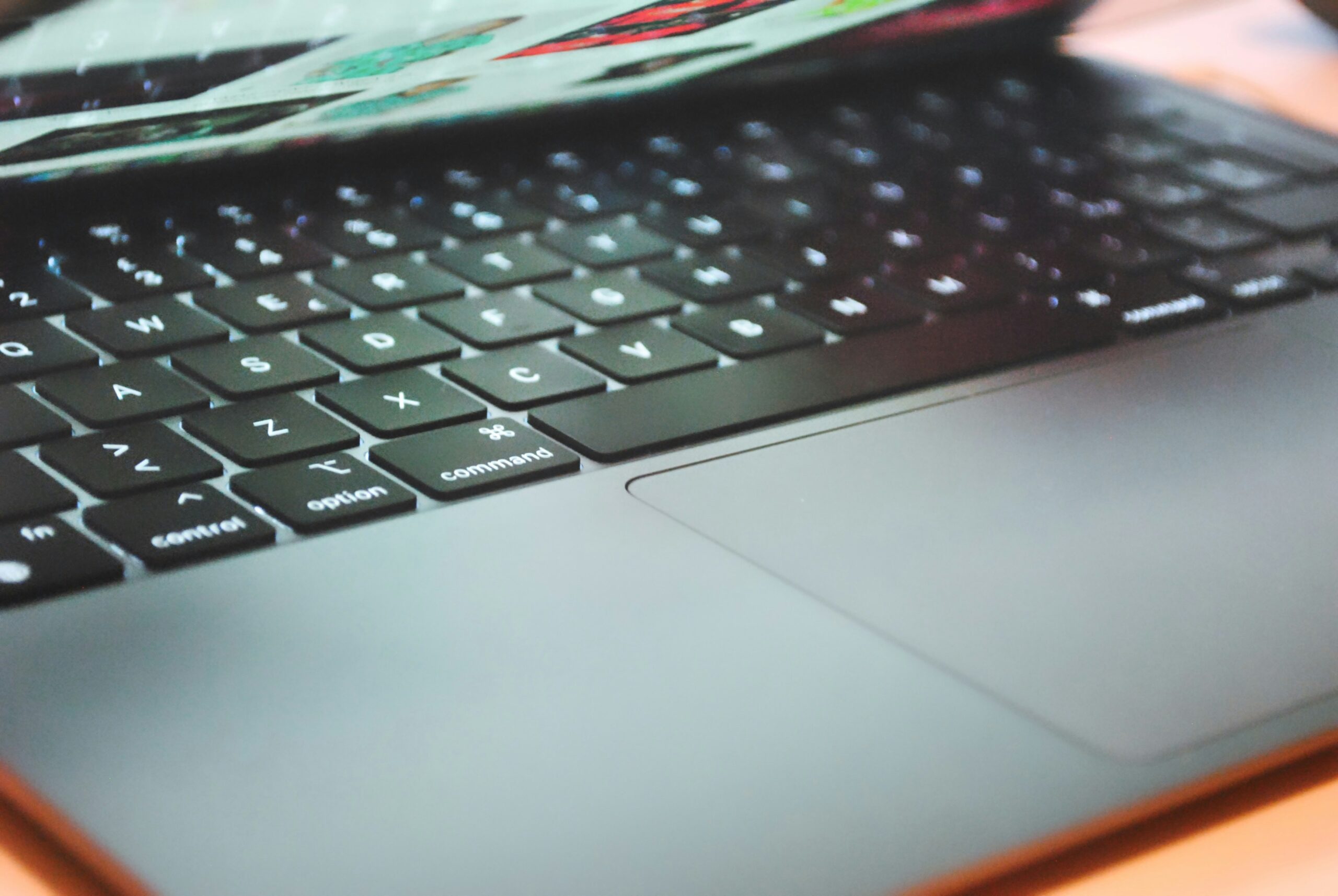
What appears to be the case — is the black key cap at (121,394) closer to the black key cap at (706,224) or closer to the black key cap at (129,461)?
the black key cap at (129,461)

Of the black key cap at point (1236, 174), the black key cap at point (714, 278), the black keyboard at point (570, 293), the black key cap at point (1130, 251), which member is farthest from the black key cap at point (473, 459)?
the black key cap at point (1236, 174)

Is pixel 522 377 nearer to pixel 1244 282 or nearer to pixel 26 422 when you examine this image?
pixel 26 422

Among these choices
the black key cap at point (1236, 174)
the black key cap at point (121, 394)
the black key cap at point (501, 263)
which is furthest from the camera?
the black key cap at point (1236, 174)

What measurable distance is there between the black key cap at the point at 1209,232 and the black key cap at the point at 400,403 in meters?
0.29

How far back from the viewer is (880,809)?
23 cm

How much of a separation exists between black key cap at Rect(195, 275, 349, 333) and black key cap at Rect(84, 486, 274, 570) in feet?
0.32

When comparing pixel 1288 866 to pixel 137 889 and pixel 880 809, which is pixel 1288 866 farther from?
pixel 137 889

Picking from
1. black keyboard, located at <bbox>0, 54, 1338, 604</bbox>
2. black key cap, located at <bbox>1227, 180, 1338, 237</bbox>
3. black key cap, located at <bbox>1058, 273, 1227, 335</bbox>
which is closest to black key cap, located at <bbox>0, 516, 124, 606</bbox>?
black keyboard, located at <bbox>0, 54, 1338, 604</bbox>

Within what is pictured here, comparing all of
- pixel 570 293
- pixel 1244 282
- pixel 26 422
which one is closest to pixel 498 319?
pixel 570 293

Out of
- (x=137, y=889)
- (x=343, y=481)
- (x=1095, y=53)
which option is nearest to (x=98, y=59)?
(x=343, y=481)

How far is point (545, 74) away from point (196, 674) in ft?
1.00

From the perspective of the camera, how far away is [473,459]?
0.33 metres

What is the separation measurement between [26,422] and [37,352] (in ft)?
0.13

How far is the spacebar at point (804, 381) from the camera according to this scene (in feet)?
1.17
